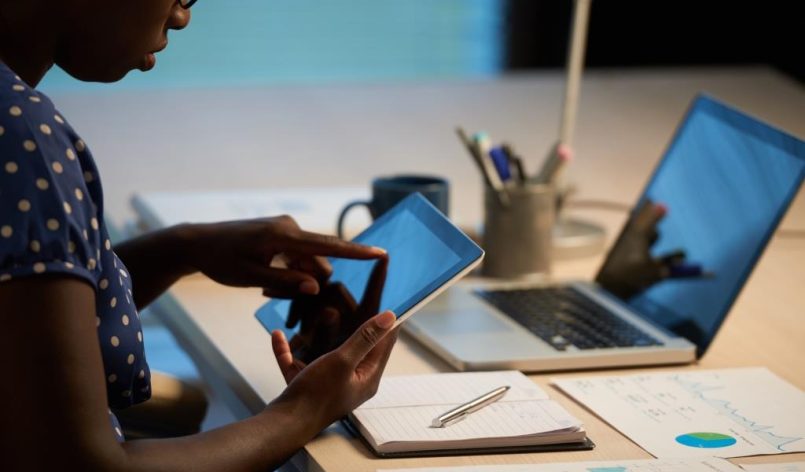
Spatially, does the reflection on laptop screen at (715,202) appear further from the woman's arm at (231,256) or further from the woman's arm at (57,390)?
the woman's arm at (57,390)

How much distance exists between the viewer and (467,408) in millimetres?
1060

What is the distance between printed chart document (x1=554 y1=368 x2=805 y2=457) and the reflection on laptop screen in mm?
95

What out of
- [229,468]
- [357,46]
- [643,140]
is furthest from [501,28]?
[229,468]

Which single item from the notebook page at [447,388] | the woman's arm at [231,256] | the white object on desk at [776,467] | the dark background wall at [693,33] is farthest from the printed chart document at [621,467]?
the dark background wall at [693,33]

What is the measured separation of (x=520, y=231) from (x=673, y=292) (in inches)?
8.9

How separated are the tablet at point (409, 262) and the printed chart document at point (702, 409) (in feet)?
0.57

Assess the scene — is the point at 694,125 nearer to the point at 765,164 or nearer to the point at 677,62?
the point at 765,164

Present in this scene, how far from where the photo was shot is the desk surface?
3.86ft

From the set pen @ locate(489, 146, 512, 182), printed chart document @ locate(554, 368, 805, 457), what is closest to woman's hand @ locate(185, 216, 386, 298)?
printed chart document @ locate(554, 368, 805, 457)

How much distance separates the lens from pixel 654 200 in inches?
58.4

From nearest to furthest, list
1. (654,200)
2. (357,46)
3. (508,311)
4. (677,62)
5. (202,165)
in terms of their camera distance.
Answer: (508,311) → (654,200) → (202,165) → (677,62) → (357,46)

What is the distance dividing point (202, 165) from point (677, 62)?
1615 millimetres

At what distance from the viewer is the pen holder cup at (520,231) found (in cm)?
152

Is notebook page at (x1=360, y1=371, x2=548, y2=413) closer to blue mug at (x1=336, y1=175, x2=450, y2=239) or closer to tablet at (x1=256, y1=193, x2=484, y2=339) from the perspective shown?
tablet at (x1=256, y1=193, x2=484, y2=339)
